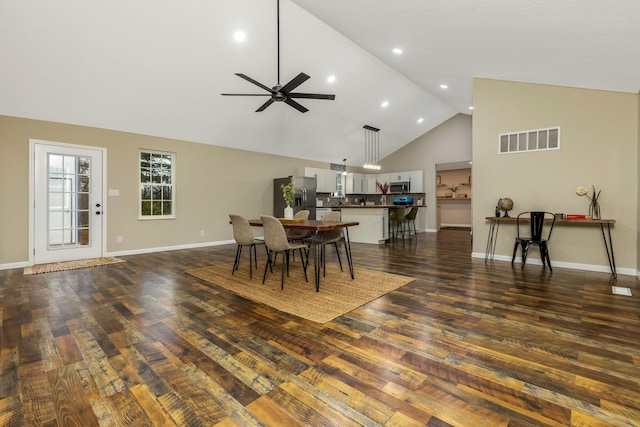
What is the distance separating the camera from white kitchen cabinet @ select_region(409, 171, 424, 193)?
9.91 m

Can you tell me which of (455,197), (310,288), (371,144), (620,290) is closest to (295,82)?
(310,288)

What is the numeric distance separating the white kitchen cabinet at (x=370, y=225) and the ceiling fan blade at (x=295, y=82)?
144 inches

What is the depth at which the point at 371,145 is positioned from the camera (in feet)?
32.4

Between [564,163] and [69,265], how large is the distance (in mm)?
8048

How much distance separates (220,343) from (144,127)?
5308 mm

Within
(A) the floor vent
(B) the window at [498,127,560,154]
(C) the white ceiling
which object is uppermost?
(C) the white ceiling

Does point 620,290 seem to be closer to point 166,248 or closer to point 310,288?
point 310,288

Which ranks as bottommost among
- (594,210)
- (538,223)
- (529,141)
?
(538,223)

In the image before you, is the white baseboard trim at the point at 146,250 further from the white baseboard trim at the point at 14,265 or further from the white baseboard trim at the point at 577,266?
the white baseboard trim at the point at 577,266

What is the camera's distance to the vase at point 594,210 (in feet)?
14.2

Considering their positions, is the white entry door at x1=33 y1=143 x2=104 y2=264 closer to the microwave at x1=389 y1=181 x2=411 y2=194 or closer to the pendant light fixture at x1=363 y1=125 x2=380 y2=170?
the pendant light fixture at x1=363 y1=125 x2=380 y2=170

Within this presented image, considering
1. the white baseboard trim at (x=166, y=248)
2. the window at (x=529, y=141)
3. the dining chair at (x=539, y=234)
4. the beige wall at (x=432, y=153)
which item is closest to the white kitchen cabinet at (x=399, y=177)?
the beige wall at (x=432, y=153)

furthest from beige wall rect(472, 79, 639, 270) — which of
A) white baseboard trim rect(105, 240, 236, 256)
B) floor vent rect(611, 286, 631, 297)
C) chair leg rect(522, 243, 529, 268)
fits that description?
white baseboard trim rect(105, 240, 236, 256)

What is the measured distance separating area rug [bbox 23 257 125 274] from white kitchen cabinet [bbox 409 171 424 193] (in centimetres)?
843
